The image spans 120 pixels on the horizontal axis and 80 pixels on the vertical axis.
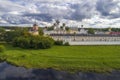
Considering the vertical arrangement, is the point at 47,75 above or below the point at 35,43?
below

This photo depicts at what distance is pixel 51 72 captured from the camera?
149 feet

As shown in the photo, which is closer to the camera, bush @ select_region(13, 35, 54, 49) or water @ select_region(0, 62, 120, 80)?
water @ select_region(0, 62, 120, 80)

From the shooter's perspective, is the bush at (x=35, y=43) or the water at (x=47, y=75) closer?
the water at (x=47, y=75)

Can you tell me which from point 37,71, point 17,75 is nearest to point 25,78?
point 17,75

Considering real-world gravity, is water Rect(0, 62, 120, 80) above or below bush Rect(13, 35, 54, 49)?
below

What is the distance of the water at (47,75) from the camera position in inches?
1642

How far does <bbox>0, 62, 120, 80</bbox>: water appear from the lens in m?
41.7

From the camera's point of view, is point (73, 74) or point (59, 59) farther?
point (59, 59)

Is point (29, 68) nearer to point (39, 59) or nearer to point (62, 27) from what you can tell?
point (39, 59)

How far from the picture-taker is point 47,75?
4325 centimetres

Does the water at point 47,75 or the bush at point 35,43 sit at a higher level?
the bush at point 35,43

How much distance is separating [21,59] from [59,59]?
301 inches

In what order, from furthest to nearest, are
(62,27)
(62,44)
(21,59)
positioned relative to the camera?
(62,27) → (62,44) → (21,59)

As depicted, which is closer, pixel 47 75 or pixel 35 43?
pixel 47 75
